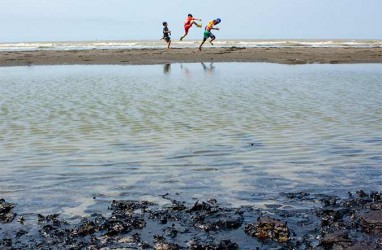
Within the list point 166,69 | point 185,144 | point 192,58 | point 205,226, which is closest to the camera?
point 205,226

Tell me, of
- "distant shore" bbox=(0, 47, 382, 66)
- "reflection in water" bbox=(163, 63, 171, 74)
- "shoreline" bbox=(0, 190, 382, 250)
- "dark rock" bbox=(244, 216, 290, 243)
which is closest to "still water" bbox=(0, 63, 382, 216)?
"shoreline" bbox=(0, 190, 382, 250)

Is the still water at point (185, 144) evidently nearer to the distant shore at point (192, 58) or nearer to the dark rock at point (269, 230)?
the dark rock at point (269, 230)

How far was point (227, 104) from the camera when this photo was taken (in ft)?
46.4

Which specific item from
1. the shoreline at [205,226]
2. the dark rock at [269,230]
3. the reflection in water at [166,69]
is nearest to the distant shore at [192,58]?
the reflection in water at [166,69]

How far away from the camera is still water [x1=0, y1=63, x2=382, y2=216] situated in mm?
6973

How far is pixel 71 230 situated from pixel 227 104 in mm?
9015

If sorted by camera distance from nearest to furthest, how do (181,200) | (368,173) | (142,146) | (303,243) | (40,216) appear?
(303,243)
(40,216)
(181,200)
(368,173)
(142,146)

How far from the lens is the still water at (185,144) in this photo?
275 inches

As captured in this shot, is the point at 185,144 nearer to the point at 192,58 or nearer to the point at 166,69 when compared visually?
the point at 166,69

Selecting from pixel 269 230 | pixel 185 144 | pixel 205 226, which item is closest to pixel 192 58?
pixel 185 144

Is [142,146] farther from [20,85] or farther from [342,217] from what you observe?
[20,85]

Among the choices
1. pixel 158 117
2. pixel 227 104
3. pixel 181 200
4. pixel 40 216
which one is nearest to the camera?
pixel 40 216

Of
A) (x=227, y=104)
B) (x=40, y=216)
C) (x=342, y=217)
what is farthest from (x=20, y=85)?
(x=342, y=217)

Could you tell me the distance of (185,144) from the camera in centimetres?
941
